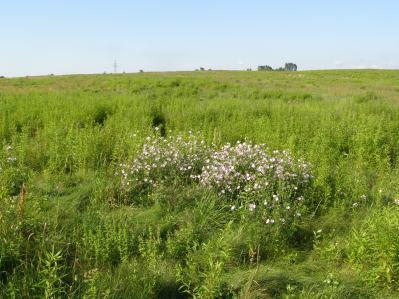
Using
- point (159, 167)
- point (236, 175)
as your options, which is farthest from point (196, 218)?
point (159, 167)

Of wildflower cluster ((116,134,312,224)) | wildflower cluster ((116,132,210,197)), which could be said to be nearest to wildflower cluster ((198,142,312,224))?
wildflower cluster ((116,134,312,224))

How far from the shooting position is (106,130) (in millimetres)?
7090

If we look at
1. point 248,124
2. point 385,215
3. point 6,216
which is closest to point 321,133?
point 248,124

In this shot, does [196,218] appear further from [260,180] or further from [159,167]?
[159,167]

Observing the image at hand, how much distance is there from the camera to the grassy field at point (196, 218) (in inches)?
132

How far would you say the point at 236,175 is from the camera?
16.6 ft

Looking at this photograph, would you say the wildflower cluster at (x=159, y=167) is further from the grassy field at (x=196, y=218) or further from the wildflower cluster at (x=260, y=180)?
the wildflower cluster at (x=260, y=180)

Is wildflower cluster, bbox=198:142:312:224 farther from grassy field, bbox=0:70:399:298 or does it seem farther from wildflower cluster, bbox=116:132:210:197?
wildflower cluster, bbox=116:132:210:197

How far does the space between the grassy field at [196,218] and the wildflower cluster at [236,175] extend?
22 millimetres

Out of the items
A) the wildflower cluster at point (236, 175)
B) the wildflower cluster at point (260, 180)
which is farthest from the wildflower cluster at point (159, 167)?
the wildflower cluster at point (260, 180)

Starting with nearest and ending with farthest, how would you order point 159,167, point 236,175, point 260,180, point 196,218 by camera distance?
1. point 196,218
2. point 260,180
3. point 236,175
4. point 159,167

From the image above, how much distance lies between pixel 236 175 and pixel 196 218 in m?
0.89

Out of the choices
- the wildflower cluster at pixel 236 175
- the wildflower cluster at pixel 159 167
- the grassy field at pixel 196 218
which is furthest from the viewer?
the wildflower cluster at pixel 159 167

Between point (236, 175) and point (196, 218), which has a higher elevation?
point (236, 175)
